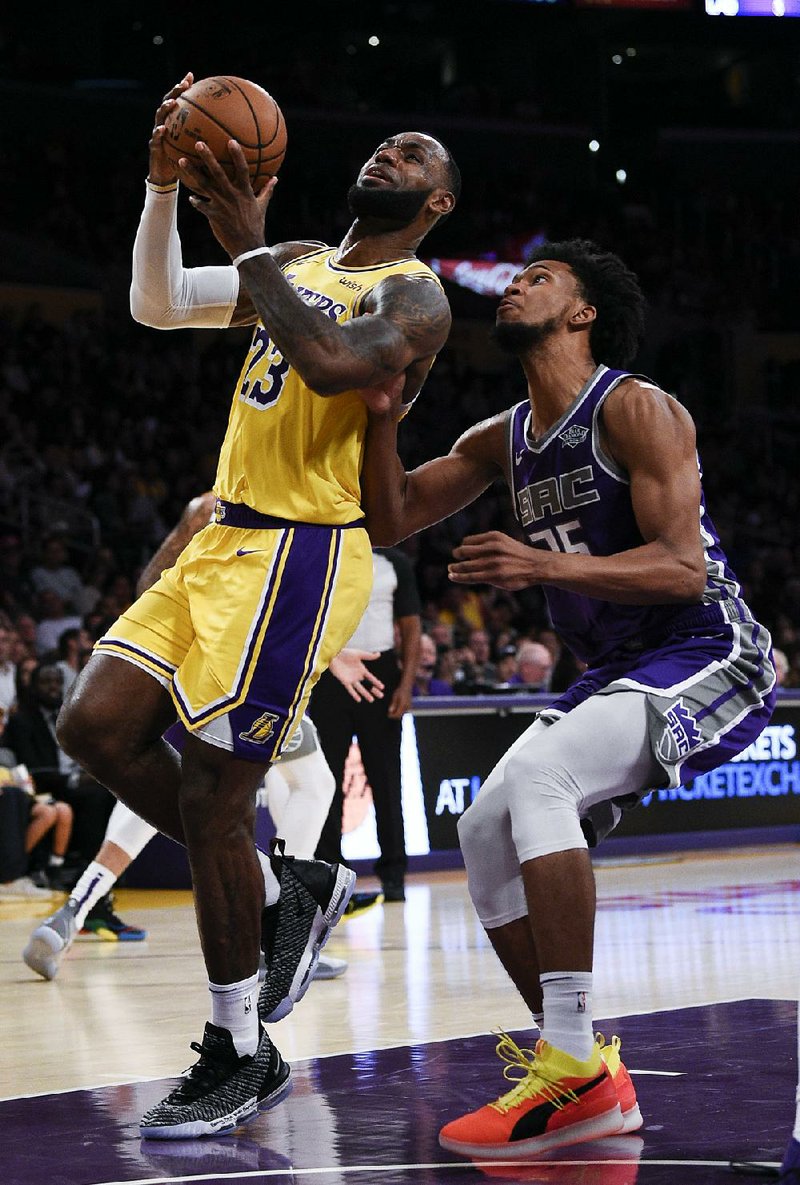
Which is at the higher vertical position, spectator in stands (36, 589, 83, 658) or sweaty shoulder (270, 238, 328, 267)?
sweaty shoulder (270, 238, 328, 267)

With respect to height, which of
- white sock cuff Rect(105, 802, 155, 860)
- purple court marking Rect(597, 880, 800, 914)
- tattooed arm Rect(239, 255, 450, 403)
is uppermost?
tattooed arm Rect(239, 255, 450, 403)

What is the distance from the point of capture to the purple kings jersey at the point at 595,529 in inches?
154

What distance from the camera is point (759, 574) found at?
19.0 meters

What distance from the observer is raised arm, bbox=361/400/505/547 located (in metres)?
4.02

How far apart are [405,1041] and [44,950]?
180 centimetres

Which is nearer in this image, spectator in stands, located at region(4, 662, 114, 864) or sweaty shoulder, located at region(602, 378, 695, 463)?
sweaty shoulder, located at region(602, 378, 695, 463)

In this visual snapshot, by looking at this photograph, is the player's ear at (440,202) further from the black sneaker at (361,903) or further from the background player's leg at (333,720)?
the black sneaker at (361,903)

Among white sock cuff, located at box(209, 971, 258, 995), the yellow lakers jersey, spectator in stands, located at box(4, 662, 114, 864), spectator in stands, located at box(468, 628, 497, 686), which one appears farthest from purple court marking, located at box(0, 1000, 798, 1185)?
spectator in stands, located at box(468, 628, 497, 686)

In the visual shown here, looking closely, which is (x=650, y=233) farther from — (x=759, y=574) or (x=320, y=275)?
(x=320, y=275)

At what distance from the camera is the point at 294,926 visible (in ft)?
13.7

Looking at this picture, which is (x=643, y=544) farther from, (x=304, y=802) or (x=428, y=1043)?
(x=304, y=802)

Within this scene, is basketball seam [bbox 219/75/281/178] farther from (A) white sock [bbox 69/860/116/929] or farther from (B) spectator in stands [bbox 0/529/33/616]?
(B) spectator in stands [bbox 0/529/33/616]

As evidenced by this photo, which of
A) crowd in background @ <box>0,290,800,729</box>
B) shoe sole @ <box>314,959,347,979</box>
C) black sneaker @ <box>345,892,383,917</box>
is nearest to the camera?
shoe sole @ <box>314,959,347,979</box>

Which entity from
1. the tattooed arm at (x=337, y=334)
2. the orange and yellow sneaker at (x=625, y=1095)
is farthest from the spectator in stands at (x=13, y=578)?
the orange and yellow sneaker at (x=625, y=1095)
